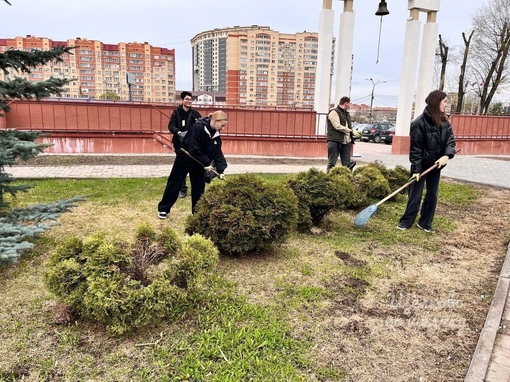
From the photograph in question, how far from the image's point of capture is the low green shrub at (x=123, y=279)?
2549mm

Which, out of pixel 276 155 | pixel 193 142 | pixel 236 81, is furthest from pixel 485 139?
pixel 236 81

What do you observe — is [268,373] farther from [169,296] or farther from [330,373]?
[169,296]

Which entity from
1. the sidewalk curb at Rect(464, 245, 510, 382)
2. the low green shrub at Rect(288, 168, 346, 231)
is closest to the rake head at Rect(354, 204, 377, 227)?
the low green shrub at Rect(288, 168, 346, 231)

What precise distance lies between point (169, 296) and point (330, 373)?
1.14 metres

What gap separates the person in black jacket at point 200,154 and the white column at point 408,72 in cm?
1167

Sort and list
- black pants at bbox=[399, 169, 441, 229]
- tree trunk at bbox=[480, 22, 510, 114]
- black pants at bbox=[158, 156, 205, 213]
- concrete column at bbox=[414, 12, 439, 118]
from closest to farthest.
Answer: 1. black pants at bbox=[158, 156, 205, 213]
2. black pants at bbox=[399, 169, 441, 229]
3. concrete column at bbox=[414, 12, 439, 118]
4. tree trunk at bbox=[480, 22, 510, 114]


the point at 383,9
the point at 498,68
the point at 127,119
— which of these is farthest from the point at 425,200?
the point at 498,68

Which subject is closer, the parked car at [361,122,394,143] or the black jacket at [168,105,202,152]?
the black jacket at [168,105,202,152]

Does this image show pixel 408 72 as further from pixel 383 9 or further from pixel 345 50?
pixel 383 9

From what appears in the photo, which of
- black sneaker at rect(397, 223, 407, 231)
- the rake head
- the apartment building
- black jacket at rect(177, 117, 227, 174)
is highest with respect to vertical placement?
the apartment building

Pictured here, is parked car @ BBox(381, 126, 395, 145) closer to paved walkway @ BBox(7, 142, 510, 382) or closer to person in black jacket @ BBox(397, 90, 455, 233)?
paved walkway @ BBox(7, 142, 510, 382)

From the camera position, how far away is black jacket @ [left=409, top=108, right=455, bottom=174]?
16.5ft

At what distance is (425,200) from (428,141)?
85cm

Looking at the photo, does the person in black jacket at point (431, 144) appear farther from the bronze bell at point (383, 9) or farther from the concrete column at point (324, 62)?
the concrete column at point (324, 62)
